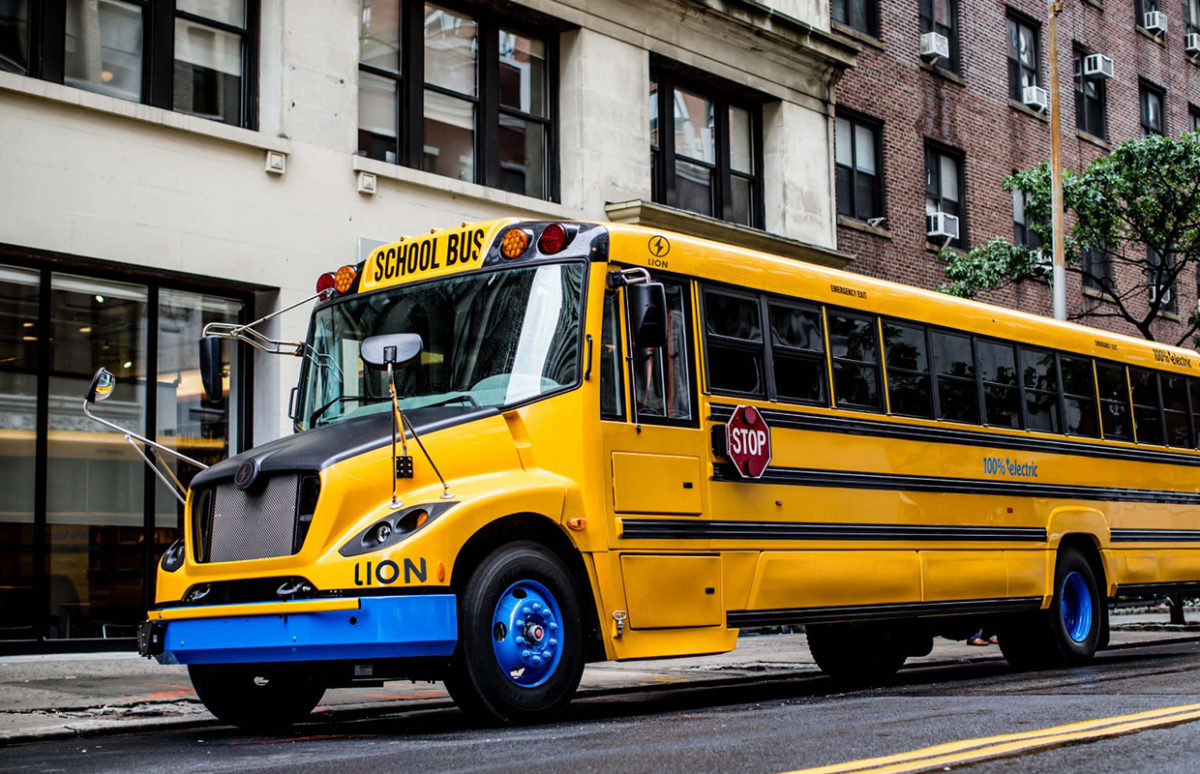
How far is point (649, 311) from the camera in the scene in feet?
29.8

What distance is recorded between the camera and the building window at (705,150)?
20.6 meters

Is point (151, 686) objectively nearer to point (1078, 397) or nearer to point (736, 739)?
point (736, 739)

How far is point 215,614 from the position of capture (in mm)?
8414

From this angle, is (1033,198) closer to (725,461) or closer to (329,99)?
(329,99)

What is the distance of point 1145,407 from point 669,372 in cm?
788

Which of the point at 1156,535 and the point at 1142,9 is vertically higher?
the point at 1142,9

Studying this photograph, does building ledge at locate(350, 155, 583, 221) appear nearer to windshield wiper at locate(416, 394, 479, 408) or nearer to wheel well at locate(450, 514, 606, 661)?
windshield wiper at locate(416, 394, 479, 408)

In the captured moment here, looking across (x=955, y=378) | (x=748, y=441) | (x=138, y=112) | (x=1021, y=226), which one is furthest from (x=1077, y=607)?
(x=1021, y=226)

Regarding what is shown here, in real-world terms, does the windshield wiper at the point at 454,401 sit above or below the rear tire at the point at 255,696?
above

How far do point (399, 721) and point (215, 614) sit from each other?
195 cm

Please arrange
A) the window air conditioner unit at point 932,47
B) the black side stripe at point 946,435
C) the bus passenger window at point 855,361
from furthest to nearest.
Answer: the window air conditioner unit at point 932,47 < the bus passenger window at point 855,361 < the black side stripe at point 946,435

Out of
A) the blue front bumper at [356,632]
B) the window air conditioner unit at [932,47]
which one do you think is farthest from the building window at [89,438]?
the window air conditioner unit at [932,47]

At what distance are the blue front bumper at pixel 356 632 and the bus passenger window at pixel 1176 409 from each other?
34.5 ft

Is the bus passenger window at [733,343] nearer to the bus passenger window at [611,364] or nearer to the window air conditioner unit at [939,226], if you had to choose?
the bus passenger window at [611,364]
